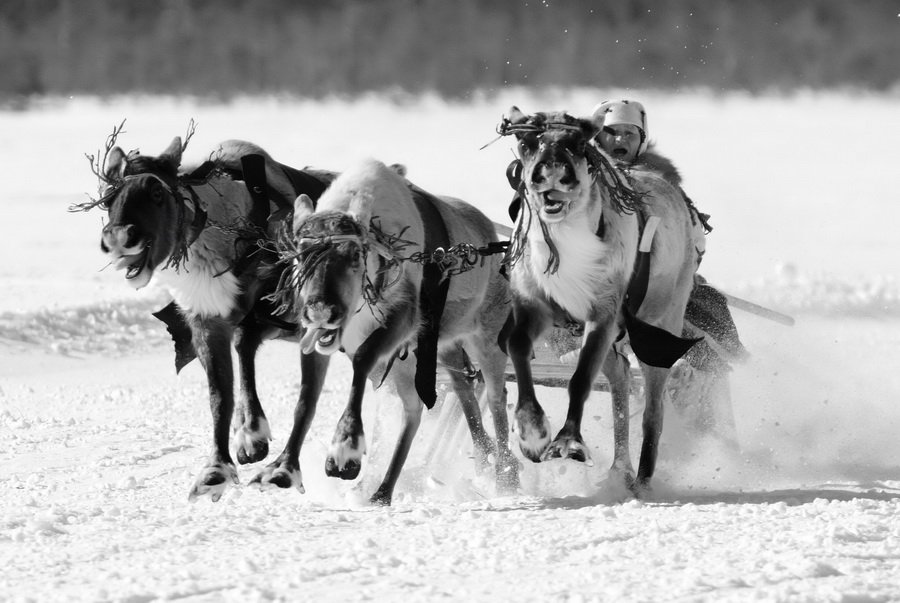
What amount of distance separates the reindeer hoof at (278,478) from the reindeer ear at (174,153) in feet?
5.14

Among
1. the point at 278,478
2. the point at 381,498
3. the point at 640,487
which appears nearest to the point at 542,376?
the point at 640,487

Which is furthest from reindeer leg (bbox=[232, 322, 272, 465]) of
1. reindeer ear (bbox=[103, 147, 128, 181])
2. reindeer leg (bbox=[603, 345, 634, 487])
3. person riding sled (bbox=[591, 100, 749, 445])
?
person riding sled (bbox=[591, 100, 749, 445])

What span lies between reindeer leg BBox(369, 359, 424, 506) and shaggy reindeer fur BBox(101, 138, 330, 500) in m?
0.85

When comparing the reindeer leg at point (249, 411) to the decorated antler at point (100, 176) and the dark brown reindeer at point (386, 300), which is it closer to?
the dark brown reindeer at point (386, 300)

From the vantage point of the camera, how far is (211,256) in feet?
21.9

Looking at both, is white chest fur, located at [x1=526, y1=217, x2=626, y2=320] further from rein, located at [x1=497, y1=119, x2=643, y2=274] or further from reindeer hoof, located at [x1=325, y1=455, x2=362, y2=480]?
reindeer hoof, located at [x1=325, y1=455, x2=362, y2=480]

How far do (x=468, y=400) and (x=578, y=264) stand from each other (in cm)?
210

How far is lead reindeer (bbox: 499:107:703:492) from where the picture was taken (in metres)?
6.15

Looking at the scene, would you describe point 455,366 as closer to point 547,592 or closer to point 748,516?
point 748,516

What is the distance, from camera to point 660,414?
24.2 feet

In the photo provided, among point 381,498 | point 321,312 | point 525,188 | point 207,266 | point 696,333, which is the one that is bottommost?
point 381,498

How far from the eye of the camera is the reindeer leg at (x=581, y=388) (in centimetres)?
605

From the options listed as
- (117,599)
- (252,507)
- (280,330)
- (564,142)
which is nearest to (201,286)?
(280,330)

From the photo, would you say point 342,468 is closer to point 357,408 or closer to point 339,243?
point 357,408
